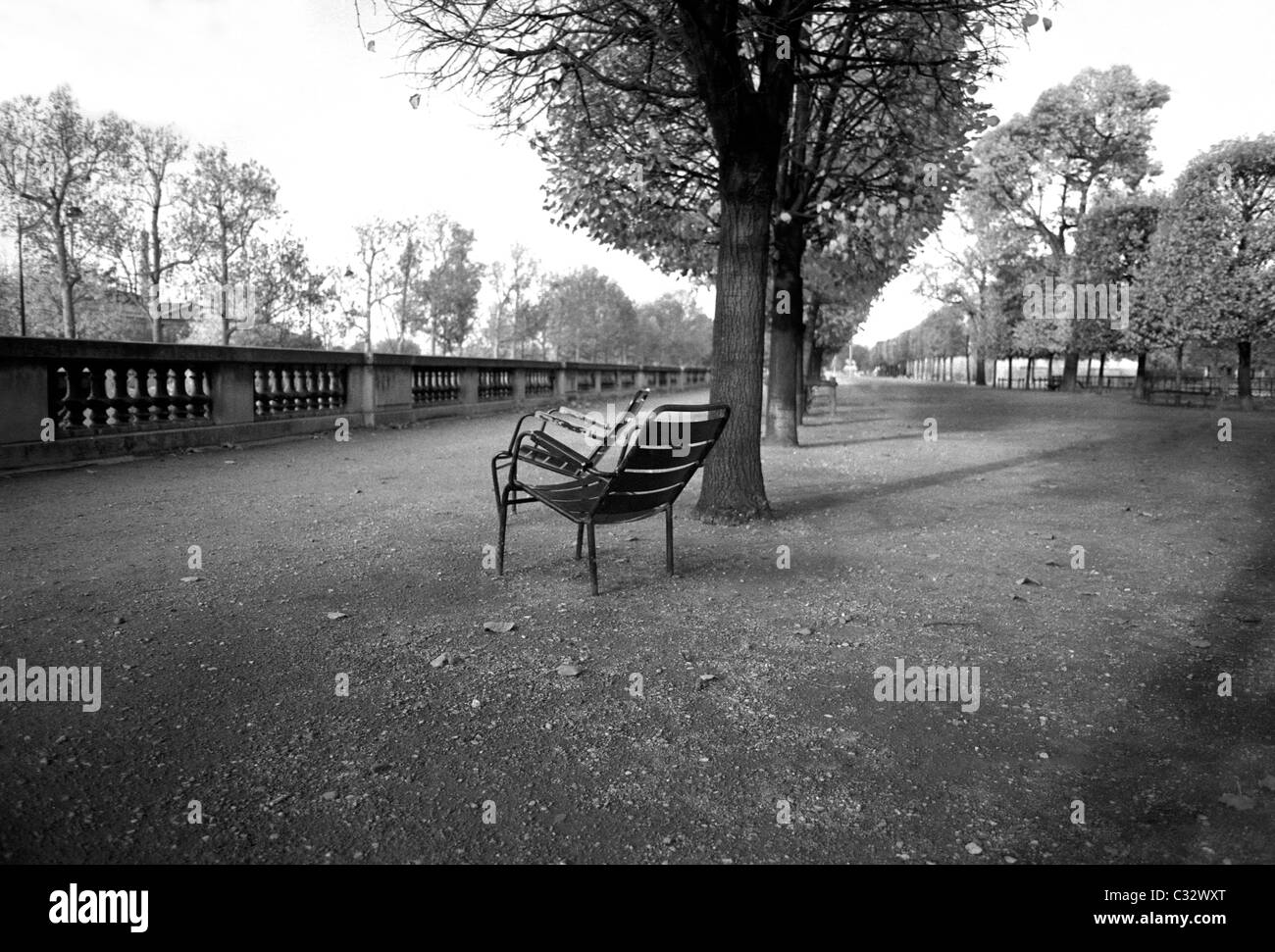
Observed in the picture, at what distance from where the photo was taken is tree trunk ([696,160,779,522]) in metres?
7.55

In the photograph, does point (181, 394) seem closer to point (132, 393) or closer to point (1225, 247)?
point (132, 393)

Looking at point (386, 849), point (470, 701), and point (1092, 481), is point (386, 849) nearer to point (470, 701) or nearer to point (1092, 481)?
point (470, 701)

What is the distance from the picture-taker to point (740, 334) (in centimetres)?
764

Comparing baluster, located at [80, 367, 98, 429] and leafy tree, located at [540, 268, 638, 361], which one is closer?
baluster, located at [80, 367, 98, 429]

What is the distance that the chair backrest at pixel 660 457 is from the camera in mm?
5151

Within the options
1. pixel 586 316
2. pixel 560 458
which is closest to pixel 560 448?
pixel 560 458

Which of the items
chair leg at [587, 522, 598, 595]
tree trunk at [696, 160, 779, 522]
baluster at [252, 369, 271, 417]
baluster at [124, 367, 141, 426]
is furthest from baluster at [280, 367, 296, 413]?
chair leg at [587, 522, 598, 595]

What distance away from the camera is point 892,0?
7266mm

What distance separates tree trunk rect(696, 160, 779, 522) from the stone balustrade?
23.8ft

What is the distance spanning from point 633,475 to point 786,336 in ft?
35.2

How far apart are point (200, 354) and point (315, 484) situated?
12.2 ft

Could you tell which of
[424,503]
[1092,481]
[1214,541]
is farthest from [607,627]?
[1092,481]

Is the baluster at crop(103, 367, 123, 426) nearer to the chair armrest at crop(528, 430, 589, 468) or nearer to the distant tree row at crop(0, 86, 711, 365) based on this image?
the chair armrest at crop(528, 430, 589, 468)

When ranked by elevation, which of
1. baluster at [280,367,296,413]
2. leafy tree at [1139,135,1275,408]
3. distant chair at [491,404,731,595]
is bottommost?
distant chair at [491,404,731,595]
